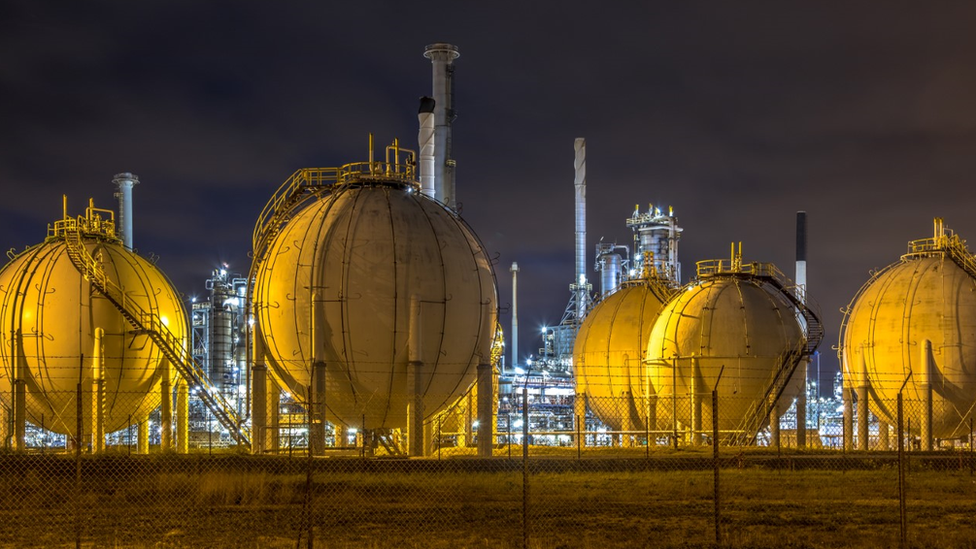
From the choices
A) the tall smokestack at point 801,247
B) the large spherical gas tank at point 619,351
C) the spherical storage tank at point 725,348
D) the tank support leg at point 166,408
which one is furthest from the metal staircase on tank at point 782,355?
the tall smokestack at point 801,247

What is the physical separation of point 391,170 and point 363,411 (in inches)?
309

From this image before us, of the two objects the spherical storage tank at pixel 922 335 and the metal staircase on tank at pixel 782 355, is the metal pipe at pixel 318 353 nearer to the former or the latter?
the metal staircase on tank at pixel 782 355

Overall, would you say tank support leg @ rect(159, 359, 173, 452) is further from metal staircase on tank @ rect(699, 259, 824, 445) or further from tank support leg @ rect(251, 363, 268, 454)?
metal staircase on tank @ rect(699, 259, 824, 445)

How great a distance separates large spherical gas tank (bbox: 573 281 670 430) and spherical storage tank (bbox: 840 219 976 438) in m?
8.74

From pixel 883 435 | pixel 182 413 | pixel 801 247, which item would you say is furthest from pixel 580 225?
pixel 182 413

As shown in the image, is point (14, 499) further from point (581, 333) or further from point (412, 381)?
point (581, 333)

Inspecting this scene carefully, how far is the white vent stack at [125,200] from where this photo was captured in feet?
200

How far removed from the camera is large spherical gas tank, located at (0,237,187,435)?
35281 mm

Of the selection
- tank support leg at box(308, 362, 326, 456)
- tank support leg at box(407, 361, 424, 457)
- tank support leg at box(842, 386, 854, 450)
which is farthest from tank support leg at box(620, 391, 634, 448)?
tank support leg at box(308, 362, 326, 456)

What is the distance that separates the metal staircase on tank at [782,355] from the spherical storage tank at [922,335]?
2.00m

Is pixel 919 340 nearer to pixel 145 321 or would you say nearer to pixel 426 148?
pixel 426 148

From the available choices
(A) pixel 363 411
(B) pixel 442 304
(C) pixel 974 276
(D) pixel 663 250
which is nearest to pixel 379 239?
(B) pixel 442 304

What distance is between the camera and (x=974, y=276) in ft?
137

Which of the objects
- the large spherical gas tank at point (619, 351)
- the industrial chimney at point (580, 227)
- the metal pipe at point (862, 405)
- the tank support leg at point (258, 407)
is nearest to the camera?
the tank support leg at point (258, 407)
